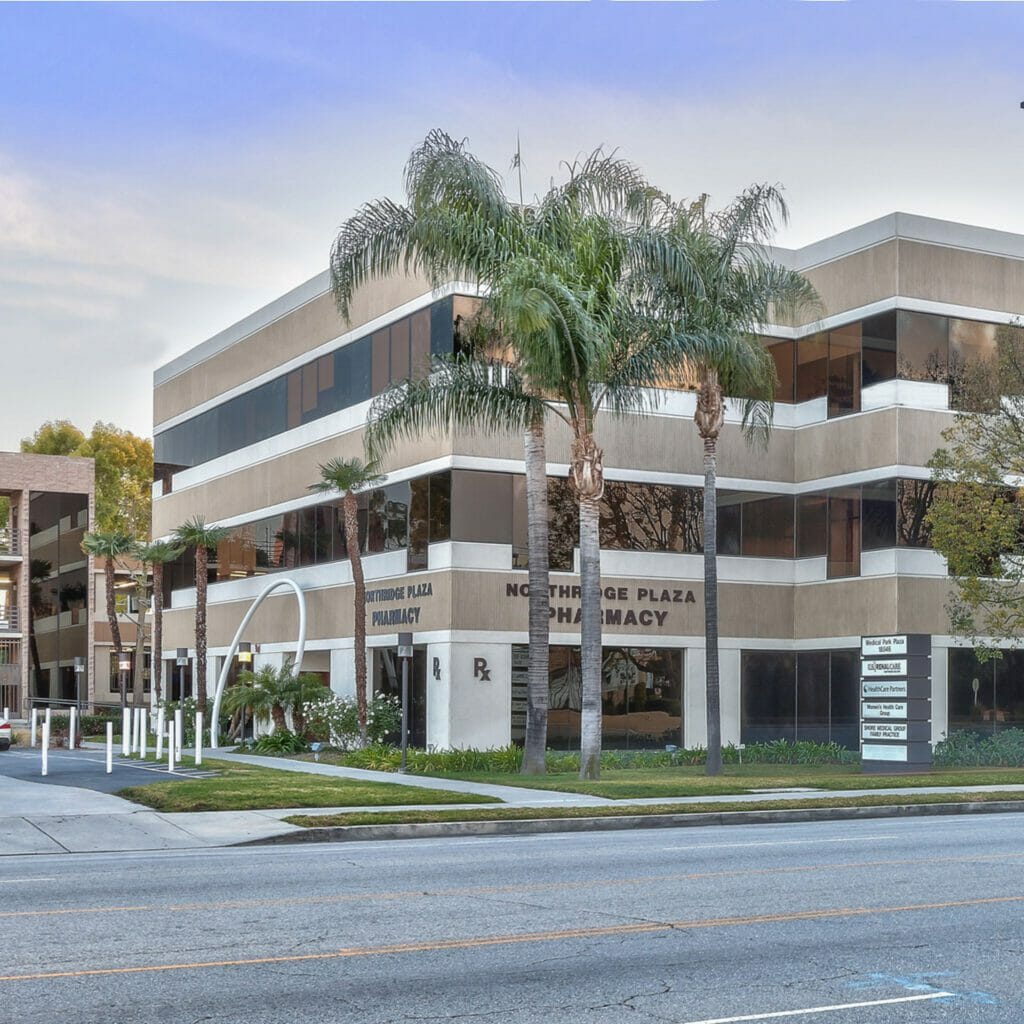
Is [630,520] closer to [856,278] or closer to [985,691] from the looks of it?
[856,278]

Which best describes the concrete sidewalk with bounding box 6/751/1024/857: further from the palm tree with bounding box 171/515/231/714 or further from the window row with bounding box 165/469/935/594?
the palm tree with bounding box 171/515/231/714

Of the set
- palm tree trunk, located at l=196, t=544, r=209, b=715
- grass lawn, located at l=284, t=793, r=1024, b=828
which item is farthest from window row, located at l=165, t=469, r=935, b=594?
grass lawn, located at l=284, t=793, r=1024, b=828

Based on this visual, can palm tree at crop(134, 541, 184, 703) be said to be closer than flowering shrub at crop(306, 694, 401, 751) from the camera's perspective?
No

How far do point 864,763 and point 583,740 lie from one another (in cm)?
683

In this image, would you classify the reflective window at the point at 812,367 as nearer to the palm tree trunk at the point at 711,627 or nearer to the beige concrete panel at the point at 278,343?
the palm tree trunk at the point at 711,627

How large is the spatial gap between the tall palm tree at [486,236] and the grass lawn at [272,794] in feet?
16.5

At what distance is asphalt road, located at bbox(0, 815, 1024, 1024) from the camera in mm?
Answer: 8016

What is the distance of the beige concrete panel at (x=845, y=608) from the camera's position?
115ft

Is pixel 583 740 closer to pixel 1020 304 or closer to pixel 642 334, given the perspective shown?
pixel 642 334

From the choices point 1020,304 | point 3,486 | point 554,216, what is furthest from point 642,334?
point 3,486

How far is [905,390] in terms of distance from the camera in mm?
35344

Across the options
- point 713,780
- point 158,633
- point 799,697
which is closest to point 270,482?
point 158,633

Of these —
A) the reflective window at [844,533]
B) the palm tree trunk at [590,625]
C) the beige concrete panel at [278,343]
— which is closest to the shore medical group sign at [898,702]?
the reflective window at [844,533]

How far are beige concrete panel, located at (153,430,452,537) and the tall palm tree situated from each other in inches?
261
